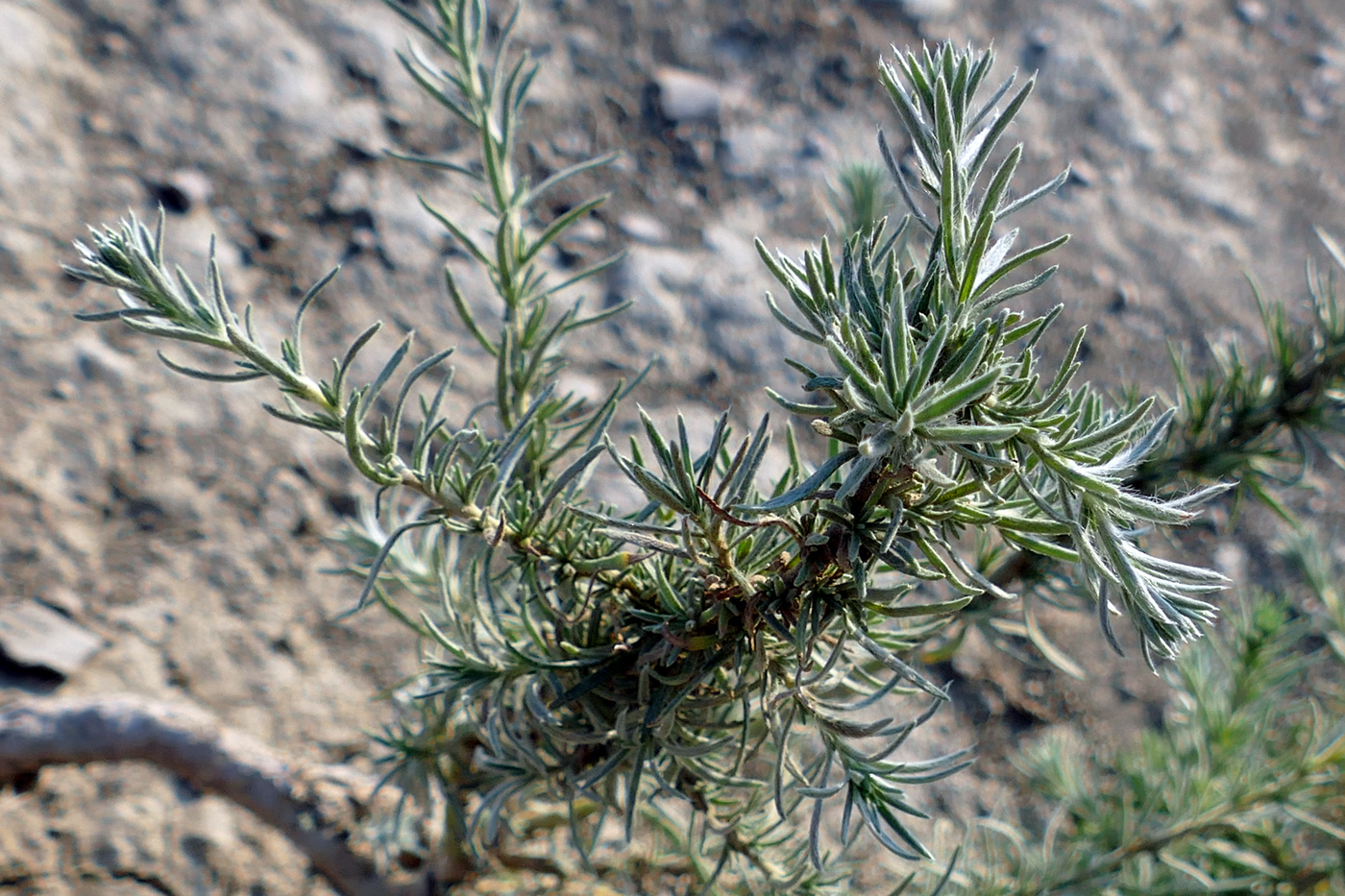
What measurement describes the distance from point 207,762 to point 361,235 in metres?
0.79

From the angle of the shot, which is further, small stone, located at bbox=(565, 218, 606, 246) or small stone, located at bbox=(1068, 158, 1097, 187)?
small stone, located at bbox=(1068, 158, 1097, 187)

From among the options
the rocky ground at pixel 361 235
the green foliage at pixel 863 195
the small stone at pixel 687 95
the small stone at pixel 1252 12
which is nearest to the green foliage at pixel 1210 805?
the rocky ground at pixel 361 235

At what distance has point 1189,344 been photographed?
1633mm

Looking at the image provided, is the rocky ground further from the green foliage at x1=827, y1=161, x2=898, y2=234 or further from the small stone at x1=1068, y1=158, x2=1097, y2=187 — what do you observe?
the green foliage at x1=827, y1=161, x2=898, y2=234

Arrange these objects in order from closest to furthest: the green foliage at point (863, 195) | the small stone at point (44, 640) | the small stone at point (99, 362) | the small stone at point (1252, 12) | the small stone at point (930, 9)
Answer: the green foliage at point (863, 195) < the small stone at point (44, 640) < the small stone at point (99, 362) < the small stone at point (930, 9) < the small stone at point (1252, 12)

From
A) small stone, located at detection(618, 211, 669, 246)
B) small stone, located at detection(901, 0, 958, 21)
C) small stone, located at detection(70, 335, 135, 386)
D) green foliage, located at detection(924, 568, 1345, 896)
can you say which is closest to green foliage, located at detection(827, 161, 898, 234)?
green foliage, located at detection(924, 568, 1345, 896)

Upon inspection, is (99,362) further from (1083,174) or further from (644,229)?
(1083,174)

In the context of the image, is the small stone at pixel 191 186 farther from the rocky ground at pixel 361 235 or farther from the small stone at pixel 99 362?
the small stone at pixel 99 362

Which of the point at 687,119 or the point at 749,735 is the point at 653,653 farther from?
the point at 687,119

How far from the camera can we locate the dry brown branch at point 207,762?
90 cm

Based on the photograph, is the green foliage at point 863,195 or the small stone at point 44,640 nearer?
the green foliage at point 863,195

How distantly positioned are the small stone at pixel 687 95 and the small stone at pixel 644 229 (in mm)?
214

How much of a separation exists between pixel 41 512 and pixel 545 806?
70 cm

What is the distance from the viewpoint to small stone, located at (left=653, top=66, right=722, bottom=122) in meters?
1.65
